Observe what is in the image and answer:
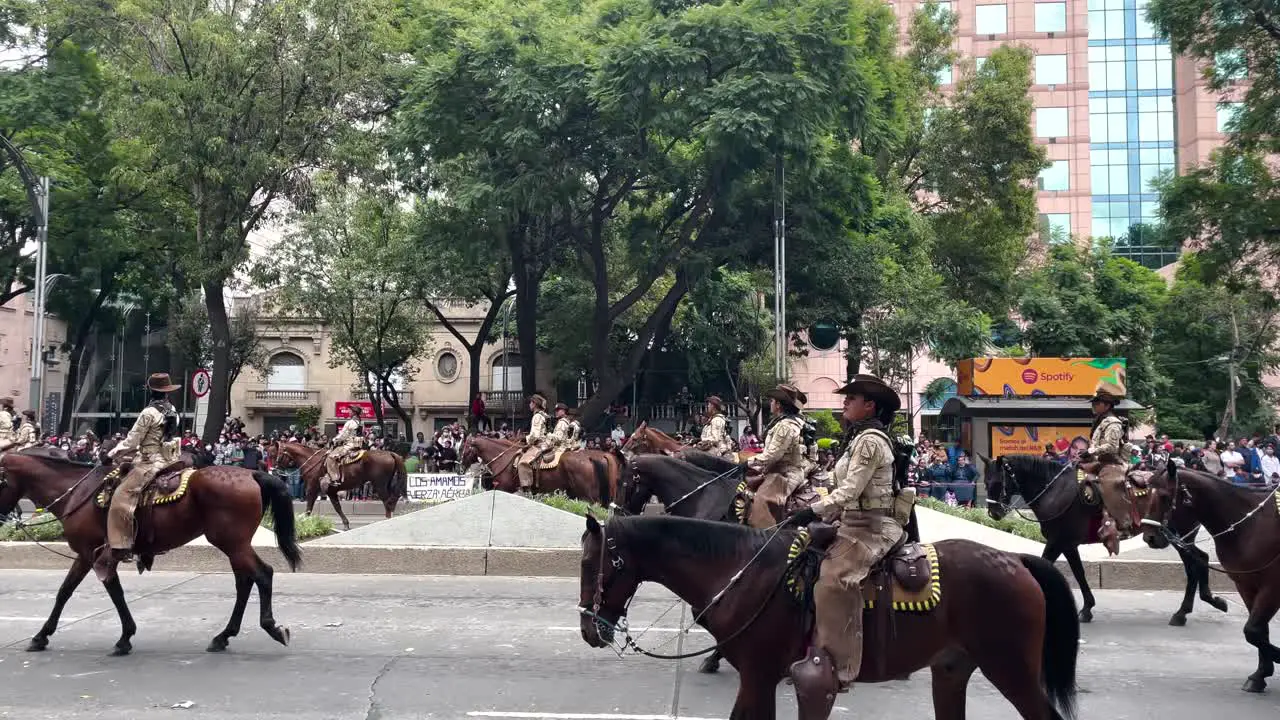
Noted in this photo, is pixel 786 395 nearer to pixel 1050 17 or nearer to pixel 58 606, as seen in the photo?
pixel 58 606

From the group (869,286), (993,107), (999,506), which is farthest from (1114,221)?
(999,506)

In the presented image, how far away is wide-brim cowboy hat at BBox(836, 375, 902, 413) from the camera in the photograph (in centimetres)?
623

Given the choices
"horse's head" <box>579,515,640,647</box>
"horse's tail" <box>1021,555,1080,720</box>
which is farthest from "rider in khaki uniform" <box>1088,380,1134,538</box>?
"horse's head" <box>579,515,640,647</box>

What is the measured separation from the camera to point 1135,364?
39688 millimetres

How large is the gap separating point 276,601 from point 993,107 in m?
31.4

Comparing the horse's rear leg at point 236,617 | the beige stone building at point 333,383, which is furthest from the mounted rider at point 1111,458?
the beige stone building at point 333,383

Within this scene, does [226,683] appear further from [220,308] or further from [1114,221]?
[1114,221]

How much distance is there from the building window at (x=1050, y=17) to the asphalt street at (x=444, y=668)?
2177 inches

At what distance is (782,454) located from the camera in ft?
34.6

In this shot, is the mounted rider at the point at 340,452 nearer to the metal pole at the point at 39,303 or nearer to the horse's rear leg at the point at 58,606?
the metal pole at the point at 39,303

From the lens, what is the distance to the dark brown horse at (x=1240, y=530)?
348 inches

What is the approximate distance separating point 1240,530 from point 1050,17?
58.6m

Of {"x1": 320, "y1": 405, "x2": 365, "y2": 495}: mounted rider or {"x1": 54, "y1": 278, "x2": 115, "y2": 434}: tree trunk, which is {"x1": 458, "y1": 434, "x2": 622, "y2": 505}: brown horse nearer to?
{"x1": 320, "y1": 405, "x2": 365, "y2": 495}: mounted rider

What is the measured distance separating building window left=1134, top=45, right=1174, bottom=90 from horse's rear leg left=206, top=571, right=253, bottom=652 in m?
70.5
